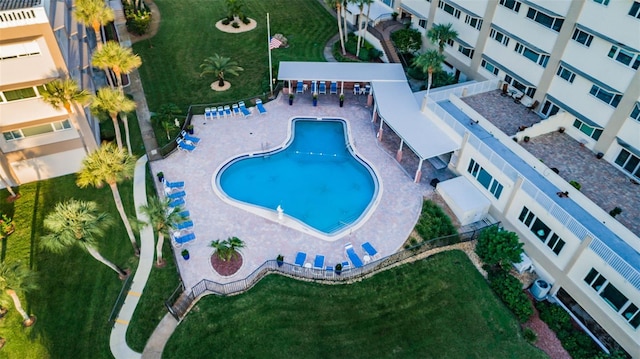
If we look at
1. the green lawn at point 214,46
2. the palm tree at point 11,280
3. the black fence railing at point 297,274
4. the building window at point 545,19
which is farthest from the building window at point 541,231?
the palm tree at point 11,280

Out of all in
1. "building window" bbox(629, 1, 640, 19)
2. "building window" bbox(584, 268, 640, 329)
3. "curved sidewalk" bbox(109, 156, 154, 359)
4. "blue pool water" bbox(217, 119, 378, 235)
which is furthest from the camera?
"blue pool water" bbox(217, 119, 378, 235)

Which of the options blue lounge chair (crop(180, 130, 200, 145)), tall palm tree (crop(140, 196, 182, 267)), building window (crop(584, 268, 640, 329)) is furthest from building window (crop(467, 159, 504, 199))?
blue lounge chair (crop(180, 130, 200, 145))

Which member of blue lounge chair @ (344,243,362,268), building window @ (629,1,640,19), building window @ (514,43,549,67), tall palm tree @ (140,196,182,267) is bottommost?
blue lounge chair @ (344,243,362,268)

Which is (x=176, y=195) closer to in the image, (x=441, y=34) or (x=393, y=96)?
(x=393, y=96)

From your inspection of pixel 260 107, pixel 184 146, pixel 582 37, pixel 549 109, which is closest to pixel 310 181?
pixel 260 107

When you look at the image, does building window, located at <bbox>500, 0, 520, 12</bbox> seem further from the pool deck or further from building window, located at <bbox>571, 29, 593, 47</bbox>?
the pool deck

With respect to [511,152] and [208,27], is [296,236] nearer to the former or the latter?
[511,152]

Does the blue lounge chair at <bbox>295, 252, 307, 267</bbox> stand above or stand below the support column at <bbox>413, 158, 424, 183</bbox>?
below
